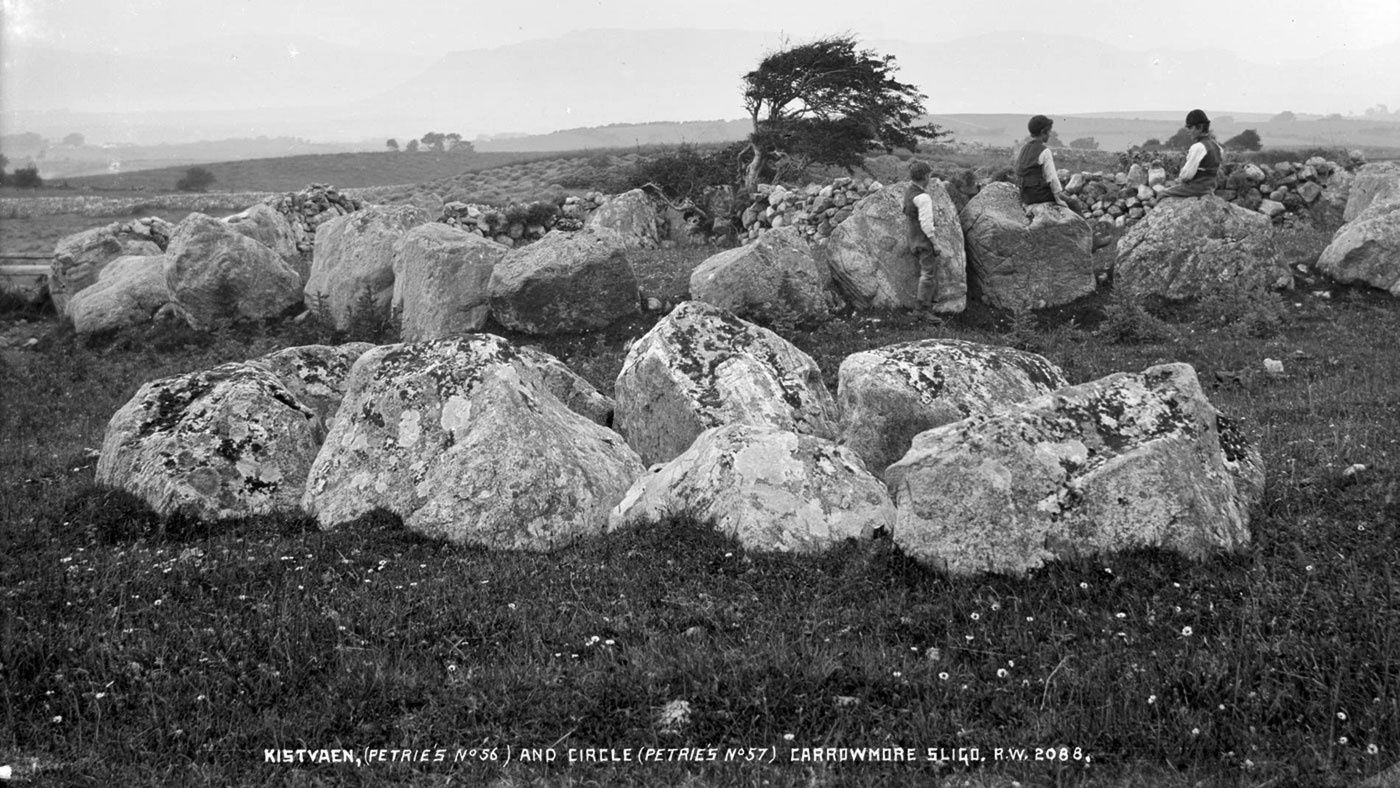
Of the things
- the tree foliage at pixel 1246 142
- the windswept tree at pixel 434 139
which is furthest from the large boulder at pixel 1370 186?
the windswept tree at pixel 434 139

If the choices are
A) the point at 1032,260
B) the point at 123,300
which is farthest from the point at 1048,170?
the point at 123,300

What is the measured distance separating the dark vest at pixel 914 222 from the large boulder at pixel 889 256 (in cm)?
26

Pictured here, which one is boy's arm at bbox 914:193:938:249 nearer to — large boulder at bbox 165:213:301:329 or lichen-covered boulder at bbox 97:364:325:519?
lichen-covered boulder at bbox 97:364:325:519

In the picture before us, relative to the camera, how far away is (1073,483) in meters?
7.48

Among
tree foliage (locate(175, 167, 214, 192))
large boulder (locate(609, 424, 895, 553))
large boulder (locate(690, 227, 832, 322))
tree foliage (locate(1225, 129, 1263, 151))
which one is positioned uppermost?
tree foliage (locate(175, 167, 214, 192))

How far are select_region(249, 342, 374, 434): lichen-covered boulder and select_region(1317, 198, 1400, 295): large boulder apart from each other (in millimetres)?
20668

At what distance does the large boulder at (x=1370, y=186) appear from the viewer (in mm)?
27078

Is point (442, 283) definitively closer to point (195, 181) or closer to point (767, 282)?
point (767, 282)

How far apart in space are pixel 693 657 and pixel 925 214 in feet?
52.4

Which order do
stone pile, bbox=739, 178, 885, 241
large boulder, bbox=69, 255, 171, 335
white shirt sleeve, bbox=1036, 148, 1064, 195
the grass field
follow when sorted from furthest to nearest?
stone pile, bbox=739, 178, 885, 241 → large boulder, bbox=69, 255, 171, 335 → white shirt sleeve, bbox=1036, 148, 1064, 195 → the grass field

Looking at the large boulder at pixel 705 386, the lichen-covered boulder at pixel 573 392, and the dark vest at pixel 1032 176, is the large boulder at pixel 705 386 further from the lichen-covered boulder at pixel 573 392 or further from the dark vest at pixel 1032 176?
the dark vest at pixel 1032 176

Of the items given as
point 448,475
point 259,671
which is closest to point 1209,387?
point 448,475

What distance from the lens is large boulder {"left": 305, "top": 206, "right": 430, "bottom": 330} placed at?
22.8m

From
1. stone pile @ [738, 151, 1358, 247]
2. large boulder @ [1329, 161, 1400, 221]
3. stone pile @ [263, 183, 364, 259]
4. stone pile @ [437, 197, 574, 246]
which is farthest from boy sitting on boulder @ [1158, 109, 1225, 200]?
stone pile @ [263, 183, 364, 259]
